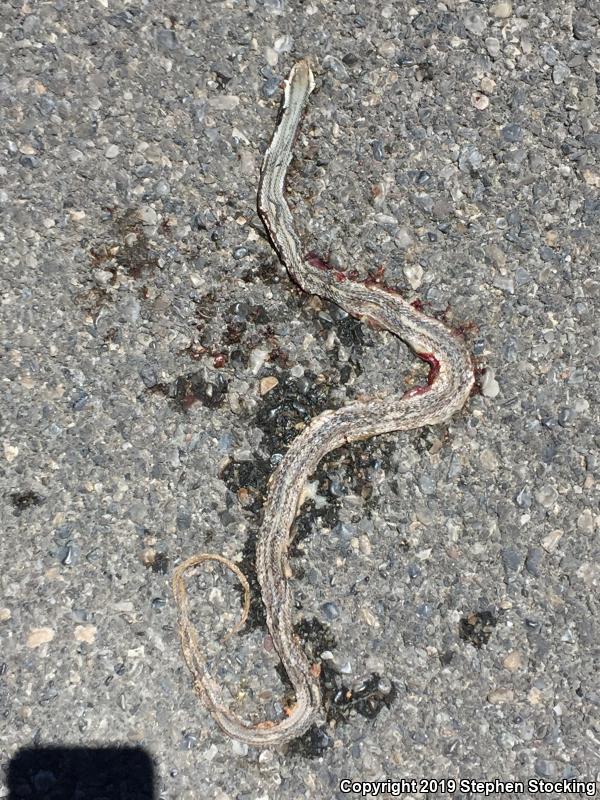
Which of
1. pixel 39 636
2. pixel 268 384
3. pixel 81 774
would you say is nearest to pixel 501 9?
pixel 268 384

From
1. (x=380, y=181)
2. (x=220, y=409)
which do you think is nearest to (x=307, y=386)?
(x=220, y=409)

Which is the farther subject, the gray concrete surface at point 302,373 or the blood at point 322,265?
the blood at point 322,265

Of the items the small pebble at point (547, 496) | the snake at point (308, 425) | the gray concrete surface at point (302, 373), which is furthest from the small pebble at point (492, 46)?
the small pebble at point (547, 496)

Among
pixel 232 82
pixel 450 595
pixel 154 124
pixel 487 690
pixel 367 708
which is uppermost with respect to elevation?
pixel 232 82

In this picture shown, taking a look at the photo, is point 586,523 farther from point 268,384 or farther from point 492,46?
point 492,46

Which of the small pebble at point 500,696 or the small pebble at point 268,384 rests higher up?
the small pebble at point 268,384

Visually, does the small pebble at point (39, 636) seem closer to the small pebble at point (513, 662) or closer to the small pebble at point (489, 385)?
the small pebble at point (513, 662)

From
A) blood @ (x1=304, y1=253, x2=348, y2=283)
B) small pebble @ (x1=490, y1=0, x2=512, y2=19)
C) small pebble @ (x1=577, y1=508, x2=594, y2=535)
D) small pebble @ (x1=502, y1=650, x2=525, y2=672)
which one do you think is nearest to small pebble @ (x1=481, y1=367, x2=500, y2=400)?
small pebble @ (x1=577, y1=508, x2=594, y2=535)

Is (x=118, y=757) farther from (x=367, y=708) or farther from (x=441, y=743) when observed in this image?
(x=441, y=743)
